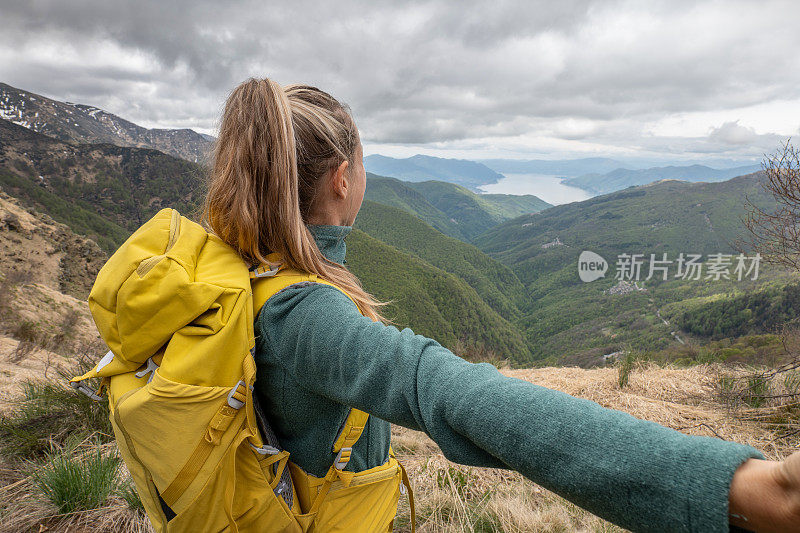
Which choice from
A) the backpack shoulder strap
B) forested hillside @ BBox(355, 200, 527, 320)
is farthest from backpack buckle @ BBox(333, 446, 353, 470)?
forested hillside @ BBox(355, 200, 527, 320)

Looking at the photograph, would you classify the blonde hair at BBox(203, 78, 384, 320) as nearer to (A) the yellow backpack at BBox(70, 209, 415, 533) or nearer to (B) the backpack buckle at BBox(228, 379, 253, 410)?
(A) the yellow backpack at BBox(70, 209, 415, 533)

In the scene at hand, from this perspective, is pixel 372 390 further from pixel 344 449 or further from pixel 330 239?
pixel 330 239

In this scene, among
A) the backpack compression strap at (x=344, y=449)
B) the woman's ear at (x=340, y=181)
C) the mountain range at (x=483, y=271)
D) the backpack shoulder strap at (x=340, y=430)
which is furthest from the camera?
the mountain range at (x=483, y=271)

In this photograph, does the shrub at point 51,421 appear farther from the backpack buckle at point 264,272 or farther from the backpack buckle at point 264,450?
the backpack buckle at point 264,272

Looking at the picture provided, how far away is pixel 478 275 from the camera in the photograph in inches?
4882

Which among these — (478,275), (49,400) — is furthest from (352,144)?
(478,275)

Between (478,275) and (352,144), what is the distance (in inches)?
4932

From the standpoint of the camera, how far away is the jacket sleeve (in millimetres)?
558

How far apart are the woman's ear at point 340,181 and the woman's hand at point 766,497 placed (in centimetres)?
123

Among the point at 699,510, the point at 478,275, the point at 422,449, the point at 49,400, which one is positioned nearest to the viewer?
the point at 699,510

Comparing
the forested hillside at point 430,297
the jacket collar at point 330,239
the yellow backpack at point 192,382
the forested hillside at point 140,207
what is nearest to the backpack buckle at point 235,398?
the yellow backpack at point 192,382

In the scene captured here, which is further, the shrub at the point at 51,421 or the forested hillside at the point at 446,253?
the forested hillside at the point at 446,253

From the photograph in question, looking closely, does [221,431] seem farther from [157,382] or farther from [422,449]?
[422,449]

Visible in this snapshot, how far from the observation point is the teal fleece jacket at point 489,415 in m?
0.56
